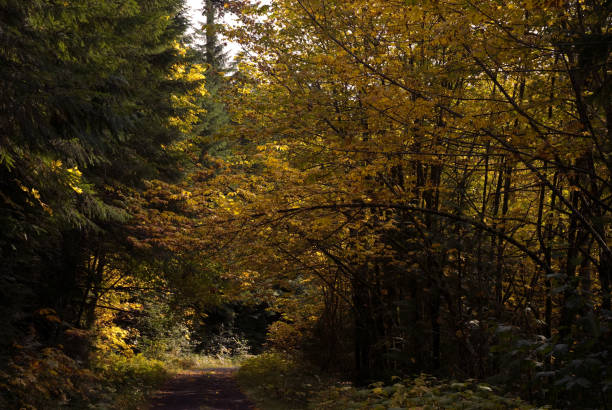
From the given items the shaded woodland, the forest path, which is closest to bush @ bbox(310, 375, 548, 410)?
the shaded woodland

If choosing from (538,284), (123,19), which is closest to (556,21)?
(538,284)

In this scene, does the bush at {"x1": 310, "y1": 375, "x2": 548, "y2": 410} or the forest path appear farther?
the forest path

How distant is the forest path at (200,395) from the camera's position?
9.74 meters

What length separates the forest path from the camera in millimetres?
9742

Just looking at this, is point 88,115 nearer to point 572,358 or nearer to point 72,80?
point 72,80

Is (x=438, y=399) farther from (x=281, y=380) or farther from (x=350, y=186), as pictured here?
(x=281, y=380)

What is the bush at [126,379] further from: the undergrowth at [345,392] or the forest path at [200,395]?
the undergrowth at [345,392]

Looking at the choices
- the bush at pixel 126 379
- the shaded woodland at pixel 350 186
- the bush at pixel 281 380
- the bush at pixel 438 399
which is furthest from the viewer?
the bush at pixel 281 380

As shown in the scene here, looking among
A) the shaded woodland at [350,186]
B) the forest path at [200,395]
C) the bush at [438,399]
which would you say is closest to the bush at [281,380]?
the forest path at [200,395]

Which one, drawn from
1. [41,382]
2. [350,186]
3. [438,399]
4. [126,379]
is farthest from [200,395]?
[438,399]

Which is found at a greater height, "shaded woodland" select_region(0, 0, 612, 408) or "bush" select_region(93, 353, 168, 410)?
"shaded woodland" select_region(0, 0, 612, 408)

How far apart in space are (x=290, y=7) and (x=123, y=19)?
3130 millimetres

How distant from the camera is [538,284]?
294 inches

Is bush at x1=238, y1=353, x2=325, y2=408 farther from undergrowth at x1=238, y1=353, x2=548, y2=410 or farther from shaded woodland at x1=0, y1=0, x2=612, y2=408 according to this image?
shaded woodland at x1=0, y1=0, x2=612, y2=408
